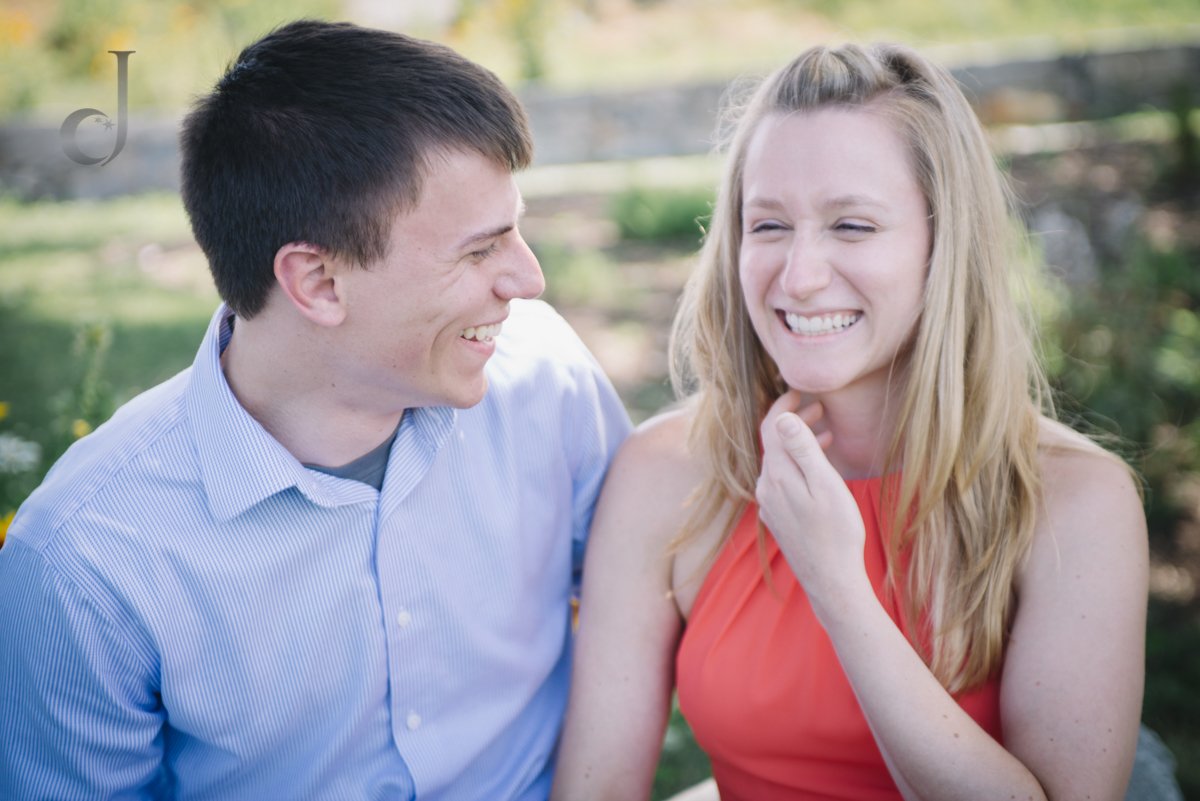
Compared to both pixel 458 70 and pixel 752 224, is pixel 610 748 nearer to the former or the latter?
pixel 752 224

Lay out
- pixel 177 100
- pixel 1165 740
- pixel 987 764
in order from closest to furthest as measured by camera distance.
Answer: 1. pixel 987 764
2. pixel 1165 740
3. pixel 177 100

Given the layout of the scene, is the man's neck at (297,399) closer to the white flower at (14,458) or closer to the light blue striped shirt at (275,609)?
the light blue striped shirt at (275,609)

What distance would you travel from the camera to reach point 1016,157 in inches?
321

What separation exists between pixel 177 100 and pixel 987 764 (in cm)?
1025

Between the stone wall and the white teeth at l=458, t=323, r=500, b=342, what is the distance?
23.7 feet

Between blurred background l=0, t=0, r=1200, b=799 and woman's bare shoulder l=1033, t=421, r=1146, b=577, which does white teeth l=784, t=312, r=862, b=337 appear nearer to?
woman's bare shoulder l=1033, t=421, r=1146, b=577

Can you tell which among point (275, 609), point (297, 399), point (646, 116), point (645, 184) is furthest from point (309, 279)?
point (646, 116)

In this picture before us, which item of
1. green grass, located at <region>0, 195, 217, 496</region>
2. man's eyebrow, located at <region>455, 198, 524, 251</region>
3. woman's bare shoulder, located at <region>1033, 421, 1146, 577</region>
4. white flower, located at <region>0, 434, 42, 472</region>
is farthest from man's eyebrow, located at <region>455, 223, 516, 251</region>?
green grass, located at <region>0, 195, 217, 496</region>

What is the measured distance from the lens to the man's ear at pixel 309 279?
6.52 feet

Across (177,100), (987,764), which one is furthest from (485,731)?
(177,100)

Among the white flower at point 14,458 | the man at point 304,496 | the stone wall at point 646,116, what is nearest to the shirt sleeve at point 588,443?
the man at point 304,496

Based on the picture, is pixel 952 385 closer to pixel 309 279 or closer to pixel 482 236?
pixel 482 236

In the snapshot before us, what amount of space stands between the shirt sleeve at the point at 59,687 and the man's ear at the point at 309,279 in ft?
2.14

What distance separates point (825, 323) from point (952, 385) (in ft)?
0.99
